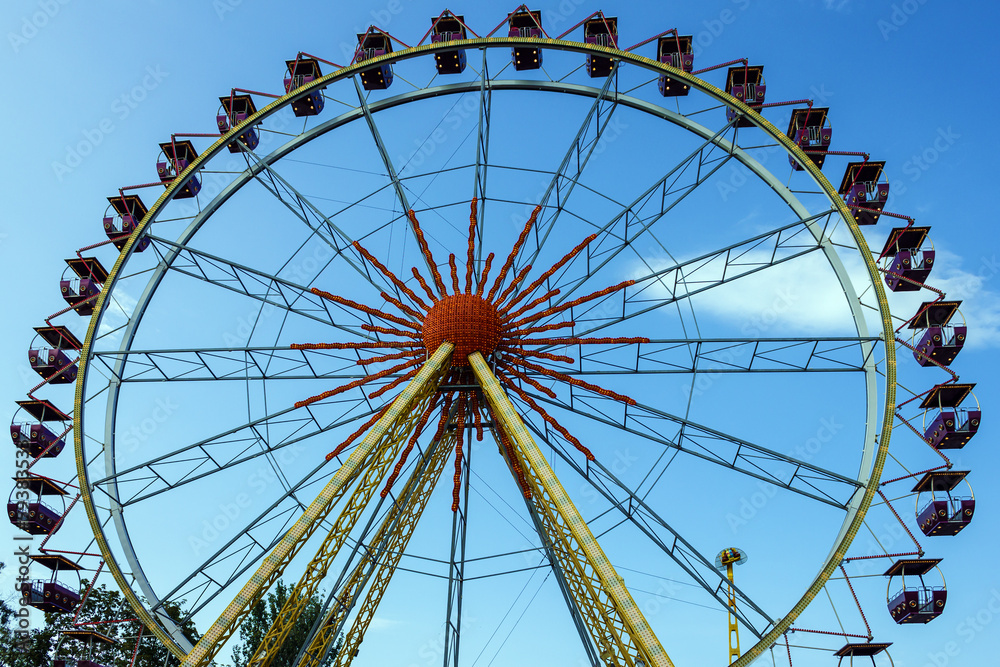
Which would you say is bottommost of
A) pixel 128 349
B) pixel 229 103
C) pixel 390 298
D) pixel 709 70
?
pixel 128 349

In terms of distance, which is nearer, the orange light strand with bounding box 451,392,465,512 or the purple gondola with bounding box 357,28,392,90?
the orange light strand with bounding box 451,392,465,512

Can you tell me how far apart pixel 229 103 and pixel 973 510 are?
2395 centimetres

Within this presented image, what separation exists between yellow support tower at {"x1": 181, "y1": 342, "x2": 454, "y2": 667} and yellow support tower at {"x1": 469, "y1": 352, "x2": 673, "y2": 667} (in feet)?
4.05

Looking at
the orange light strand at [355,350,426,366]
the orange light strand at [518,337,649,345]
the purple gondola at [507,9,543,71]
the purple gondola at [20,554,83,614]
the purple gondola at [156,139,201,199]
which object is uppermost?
the purple gondola at [507,9,543,71]

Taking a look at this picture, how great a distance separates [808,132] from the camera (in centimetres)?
2527

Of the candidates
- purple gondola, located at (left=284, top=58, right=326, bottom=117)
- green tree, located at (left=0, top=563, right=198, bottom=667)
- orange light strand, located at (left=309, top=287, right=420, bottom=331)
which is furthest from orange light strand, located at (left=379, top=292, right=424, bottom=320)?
green tree, located at (left=0, top=563, right=198, bottom=667)

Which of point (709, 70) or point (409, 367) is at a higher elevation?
point (709, 70)

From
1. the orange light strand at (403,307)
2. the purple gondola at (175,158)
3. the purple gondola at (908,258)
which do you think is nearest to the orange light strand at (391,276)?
the orange light strand at (403,307)

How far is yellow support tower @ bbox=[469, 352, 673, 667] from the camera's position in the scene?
16.6 meters

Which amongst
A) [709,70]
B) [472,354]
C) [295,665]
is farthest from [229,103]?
[295,665]

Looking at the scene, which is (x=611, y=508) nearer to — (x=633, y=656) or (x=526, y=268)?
(x=633, y=656)

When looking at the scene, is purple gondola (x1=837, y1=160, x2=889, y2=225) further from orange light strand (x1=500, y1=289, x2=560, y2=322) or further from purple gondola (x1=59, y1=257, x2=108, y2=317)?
purple gondola (x1=59, y1=257, x2=108, y2=317)

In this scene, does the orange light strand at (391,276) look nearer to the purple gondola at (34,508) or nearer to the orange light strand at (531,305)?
the orange light strand at (531,305)

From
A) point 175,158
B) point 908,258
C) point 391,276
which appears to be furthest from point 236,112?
point 908,258
